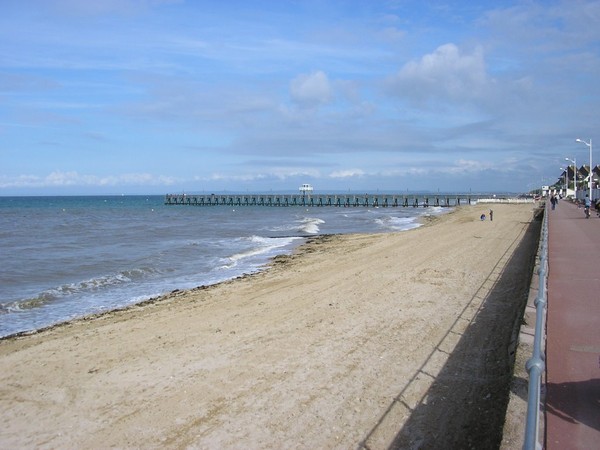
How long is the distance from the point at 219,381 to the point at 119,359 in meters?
2.12

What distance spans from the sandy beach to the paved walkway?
67 cm

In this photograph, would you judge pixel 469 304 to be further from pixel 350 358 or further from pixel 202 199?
pixel 202 199

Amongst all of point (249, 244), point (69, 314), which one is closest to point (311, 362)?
point (69, 314)

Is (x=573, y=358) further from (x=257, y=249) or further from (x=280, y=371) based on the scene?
(x=257, y=249)

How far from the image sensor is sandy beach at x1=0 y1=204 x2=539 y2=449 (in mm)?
5281

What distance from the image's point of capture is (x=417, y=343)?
25.4ft

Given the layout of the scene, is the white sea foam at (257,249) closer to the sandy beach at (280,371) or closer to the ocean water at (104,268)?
the ocean water at (104,268)

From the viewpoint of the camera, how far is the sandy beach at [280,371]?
5.28 metres

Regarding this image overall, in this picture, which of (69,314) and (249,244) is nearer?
(69,314)

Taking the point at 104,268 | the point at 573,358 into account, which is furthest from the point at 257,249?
the point at 573,358

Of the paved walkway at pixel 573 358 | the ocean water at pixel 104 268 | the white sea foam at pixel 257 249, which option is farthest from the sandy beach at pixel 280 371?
the white sea foam at pixel 257 249

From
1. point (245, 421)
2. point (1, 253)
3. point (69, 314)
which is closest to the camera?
point (245, 421)

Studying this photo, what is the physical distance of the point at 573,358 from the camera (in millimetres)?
5027

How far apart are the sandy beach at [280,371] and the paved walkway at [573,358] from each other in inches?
26.4
